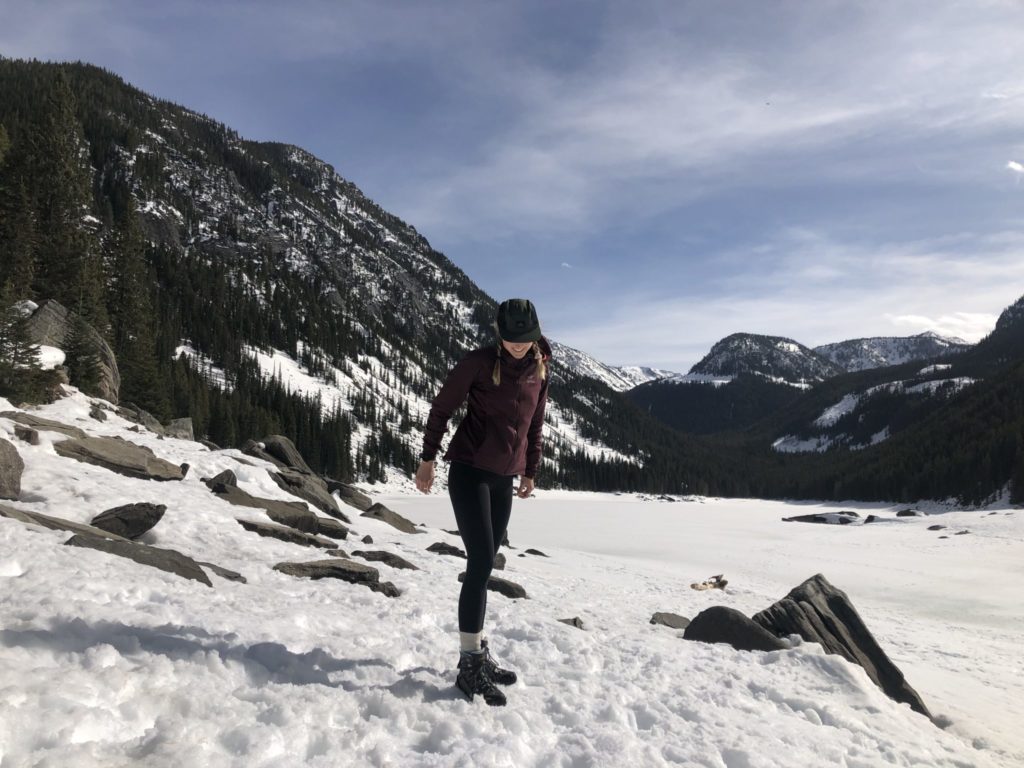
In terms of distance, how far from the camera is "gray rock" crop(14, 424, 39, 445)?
405 inches

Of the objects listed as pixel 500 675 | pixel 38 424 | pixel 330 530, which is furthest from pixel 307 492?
pixel 500 675

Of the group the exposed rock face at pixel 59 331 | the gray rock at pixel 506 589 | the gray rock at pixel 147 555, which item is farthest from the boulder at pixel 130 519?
the exposed rock face at pixel 59 331

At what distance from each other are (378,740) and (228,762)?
0.98 m

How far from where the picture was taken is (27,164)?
124ft

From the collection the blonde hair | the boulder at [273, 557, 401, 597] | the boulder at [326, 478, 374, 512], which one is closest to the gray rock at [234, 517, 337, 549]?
the boulder at [273, 557, 401, 597]

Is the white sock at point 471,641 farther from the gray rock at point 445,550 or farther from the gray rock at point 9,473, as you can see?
the gray rock at point 445,550

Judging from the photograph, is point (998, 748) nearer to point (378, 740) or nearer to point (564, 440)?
point (378, 740)

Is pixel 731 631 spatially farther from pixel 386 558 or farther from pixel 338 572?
pixel 386 558

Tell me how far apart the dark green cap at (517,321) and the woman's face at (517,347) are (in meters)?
0.04

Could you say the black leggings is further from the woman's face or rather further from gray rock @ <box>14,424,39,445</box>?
gray rock @ <box>14,424,39,445</box>

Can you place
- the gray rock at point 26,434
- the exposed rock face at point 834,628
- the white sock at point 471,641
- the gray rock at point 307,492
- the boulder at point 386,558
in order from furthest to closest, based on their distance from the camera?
the gray rock at point 307,492
the boulder at point 386,558
the gray rock at point 26,434
the exposed rock face at point 834,628
the white sock at point 471,641

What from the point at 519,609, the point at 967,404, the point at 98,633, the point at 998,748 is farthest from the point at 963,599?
the point at 967,404

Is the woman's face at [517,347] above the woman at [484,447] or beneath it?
above

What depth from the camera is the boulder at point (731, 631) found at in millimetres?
7434
